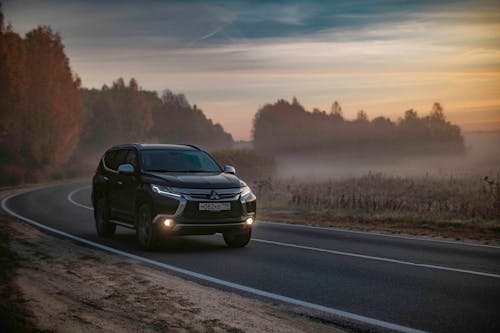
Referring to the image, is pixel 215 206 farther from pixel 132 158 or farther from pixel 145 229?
pixel 132 158

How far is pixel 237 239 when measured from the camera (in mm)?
12766

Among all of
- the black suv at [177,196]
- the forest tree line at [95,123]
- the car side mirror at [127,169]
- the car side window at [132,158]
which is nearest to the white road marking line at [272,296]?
the black suv at [177,196]

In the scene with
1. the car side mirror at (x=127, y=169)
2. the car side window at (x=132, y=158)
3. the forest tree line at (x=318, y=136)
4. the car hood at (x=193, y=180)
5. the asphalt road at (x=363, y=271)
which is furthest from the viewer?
the forest tree line at (x=318, y=136)

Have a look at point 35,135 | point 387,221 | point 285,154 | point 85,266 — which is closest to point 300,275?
point 85,266

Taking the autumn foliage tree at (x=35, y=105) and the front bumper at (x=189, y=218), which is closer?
the front bumper at (x=189, y=218)

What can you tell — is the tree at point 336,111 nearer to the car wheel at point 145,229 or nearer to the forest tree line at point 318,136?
the forest tree line at point 318,136

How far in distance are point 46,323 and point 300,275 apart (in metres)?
4.07

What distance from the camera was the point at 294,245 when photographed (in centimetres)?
1303

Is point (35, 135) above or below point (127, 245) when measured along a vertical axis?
above

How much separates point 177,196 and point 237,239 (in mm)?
1806

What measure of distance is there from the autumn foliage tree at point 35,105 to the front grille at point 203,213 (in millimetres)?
42675

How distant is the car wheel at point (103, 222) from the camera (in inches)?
572

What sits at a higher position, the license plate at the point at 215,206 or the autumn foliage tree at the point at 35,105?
the autumn foliage tree at the point at 35,105

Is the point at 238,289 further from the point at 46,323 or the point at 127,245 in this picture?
the point at 127,245
